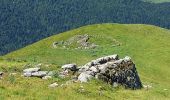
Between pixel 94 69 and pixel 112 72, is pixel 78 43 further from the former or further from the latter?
pixel 94 69

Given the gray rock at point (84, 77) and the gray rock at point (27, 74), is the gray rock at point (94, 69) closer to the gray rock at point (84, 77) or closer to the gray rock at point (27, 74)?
the gray rock at point (84, 77)

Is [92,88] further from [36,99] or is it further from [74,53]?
[74,53]

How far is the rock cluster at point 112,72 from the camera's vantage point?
37.8 meters

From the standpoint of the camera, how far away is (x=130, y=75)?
44.6 m

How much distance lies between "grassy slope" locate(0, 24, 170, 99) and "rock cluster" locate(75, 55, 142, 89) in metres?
1.90

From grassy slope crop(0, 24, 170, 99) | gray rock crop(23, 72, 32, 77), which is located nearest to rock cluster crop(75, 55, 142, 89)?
grassy slope crop(0, 24, 170, 99)

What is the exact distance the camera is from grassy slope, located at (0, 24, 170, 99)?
29.5 meters

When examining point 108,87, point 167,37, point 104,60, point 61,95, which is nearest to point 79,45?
point 167,37

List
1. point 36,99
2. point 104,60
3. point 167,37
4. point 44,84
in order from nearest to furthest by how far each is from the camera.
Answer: point 36,99, point 44,84, point 104,60, point 167,37

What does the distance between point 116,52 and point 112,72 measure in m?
41.4

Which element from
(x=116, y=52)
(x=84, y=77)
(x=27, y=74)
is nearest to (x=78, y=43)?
(x=116, y=52)

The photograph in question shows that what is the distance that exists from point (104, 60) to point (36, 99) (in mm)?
20677

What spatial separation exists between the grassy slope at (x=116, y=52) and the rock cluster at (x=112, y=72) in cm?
190

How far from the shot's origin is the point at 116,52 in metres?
81.8
